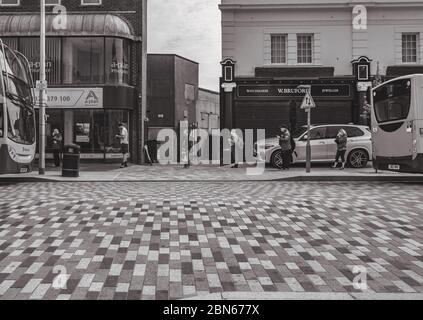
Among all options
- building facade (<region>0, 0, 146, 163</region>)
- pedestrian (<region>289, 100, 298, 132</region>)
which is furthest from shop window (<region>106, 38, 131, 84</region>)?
pedestrian (<region>289, 100, 298, 132</region>)

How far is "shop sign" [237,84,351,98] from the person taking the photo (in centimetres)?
2242

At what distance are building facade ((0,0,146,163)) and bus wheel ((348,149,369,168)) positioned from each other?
11.4 meters

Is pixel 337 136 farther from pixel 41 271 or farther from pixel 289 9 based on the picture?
pixel 41 271

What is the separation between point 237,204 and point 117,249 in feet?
12.9

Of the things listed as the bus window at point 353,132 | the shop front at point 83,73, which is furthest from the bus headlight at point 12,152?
the bus window at point 353,132

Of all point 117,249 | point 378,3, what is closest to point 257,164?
point 378,3

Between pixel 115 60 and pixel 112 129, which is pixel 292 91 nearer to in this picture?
pixel 115 60

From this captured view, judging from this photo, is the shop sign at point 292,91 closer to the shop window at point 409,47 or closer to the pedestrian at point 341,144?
the shop window at point 409,47

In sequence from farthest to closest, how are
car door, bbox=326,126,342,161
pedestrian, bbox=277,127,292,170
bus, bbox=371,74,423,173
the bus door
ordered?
car door, bbox=326,126,342,161, pedestrian, bbox=277,127,292,170, the bus door, bus, bbox=371,74,423,173

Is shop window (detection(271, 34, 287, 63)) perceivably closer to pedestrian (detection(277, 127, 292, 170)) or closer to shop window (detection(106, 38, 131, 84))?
pedestrian (detection(277, 127, 292, 170))

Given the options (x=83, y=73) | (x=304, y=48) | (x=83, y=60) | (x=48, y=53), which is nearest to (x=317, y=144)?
(x=304, y=48)

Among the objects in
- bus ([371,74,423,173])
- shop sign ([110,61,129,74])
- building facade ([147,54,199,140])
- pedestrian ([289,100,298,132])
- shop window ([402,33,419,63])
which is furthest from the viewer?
building facade ([147,54,199,140])

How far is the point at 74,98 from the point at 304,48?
39.1 ft

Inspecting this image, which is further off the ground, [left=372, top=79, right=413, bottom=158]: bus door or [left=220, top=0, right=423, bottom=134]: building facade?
[left=220, top=0, right=423, bottom=134]: building facade
